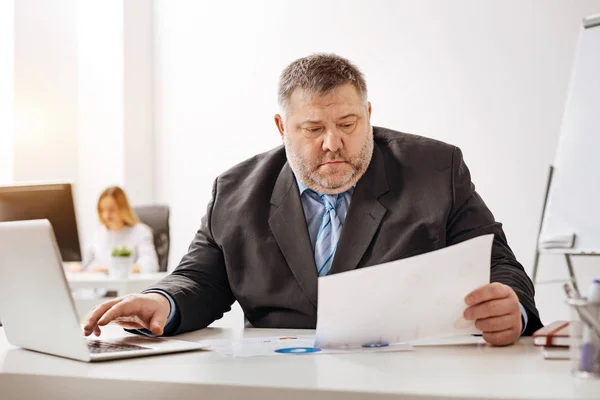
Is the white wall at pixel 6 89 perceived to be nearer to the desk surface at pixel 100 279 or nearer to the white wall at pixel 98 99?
the white wall at pixel 98 99

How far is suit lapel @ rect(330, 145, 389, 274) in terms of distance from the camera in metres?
1.75

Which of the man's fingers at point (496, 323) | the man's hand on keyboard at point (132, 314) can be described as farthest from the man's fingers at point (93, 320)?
the man's fingers at point (496, 323)

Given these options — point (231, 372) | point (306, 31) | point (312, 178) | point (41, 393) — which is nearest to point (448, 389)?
point (231, 372)

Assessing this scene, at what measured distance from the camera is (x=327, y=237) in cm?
186

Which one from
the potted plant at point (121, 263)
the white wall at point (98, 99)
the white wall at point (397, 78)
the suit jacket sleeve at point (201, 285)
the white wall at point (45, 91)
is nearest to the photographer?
the suit jacket sleeve at point (201, 285)

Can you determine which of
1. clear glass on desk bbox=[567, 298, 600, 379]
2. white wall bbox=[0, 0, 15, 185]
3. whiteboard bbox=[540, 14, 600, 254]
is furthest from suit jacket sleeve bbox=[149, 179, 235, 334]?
white wall bbox=[0, 0, 15, 185]

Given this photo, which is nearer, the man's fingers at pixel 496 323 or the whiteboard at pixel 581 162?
the man's fingers at pixel 496 323

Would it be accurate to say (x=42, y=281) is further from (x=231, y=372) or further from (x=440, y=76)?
(x=440, y=76)

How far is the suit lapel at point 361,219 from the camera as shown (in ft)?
5.74

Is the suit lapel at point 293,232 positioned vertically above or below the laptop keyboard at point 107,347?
above

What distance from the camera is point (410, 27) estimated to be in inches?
203

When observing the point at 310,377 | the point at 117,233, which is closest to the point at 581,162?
the point at 117,233

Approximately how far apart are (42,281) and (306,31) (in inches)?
183

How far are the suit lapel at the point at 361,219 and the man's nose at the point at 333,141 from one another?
4.0 inches
